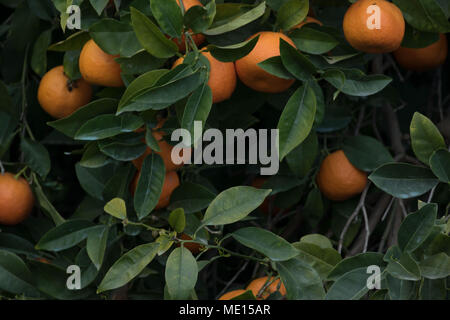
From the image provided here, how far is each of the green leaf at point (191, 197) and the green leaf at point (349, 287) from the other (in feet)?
1.02

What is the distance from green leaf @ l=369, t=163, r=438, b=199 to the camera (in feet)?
3.75

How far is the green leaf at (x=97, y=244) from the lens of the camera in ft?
3.80

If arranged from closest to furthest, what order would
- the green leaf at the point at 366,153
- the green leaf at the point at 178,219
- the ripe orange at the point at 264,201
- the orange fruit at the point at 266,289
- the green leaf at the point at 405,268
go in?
the green leaf at the point at 405,268 < the green leaf at the point at 178,219 < the orange fruit at the point at 266,289 < the green leaf at the point at 366,153 < the ripe orange at the point at 264,201

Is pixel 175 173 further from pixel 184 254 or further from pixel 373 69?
pixel 373 69

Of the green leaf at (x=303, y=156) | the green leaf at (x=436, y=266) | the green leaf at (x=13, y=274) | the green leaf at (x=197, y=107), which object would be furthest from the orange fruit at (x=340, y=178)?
the green leaf at (x=13, y=274)

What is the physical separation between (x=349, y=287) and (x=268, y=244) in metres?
0.15

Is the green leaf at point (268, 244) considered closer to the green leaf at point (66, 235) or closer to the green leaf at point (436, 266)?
the green leaf at point (436, 266)

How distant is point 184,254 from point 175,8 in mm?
394

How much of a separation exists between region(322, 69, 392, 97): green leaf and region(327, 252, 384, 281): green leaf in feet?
0.88

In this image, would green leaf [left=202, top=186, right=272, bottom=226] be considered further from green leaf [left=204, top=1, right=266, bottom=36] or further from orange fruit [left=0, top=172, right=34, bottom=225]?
orange fruit [left=0, top=172, right=34, bottom=225]

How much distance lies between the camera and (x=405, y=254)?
3.27 feet

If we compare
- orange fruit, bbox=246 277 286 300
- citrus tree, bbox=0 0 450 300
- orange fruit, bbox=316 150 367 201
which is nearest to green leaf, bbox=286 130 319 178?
citrus tree, bbox=0 0 450 300

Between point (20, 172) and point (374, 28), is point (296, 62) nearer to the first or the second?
point (374, 28)

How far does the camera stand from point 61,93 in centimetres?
130
